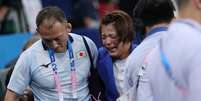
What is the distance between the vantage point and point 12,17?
10.4 m

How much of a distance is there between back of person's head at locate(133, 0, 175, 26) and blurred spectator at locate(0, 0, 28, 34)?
6.21 m

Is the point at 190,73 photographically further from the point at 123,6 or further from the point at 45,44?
the point at 123,6

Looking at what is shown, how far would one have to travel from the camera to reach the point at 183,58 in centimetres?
258

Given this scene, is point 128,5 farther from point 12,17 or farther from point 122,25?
point 122,25

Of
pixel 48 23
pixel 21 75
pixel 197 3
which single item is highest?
pixel 197 3

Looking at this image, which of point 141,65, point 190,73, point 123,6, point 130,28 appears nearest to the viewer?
point 190,73

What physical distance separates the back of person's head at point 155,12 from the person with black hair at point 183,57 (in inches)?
54.3

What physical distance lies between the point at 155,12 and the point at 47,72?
1250 mm

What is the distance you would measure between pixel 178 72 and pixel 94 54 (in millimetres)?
2601

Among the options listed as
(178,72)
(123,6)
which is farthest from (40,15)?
(123,6)

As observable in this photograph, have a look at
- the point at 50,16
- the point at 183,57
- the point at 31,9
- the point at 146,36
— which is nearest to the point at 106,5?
the point at 31,9

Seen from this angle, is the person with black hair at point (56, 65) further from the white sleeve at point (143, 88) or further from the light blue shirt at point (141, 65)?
the white sleeve at point (143, 88)

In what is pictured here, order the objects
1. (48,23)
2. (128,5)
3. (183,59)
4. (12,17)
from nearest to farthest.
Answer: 1. (183,59)
2. (48,23)
3. (128,5)
4. (12,17)

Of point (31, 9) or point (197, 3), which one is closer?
point (197, 3)
